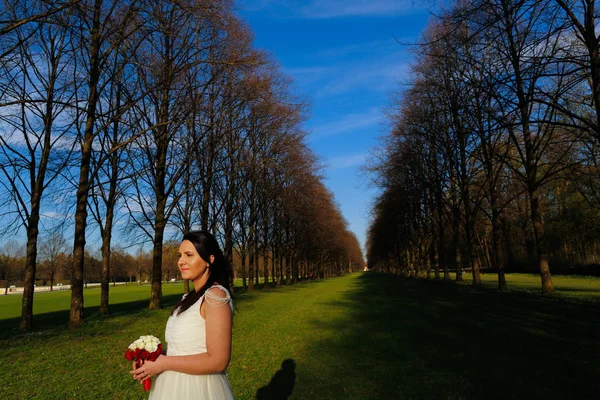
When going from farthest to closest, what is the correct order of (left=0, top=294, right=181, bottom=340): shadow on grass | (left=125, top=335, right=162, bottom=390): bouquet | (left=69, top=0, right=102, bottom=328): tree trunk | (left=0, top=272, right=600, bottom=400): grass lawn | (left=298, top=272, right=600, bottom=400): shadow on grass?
(left=0, top=294, right=181, bottom=340): shadow on grass
(left=69, top=0, right=102, bottom=328): tree trunk
(left=0, top=272, right=600, bottom=400): grass lawn
(left=298, top=272, right=600, bottom=400): shadow on grass
(left=125, top=335, right=162, bottom=390): bouquet

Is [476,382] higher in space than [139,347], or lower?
lower

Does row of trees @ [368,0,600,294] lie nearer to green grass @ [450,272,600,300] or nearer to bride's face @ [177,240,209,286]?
green grass @ [450,272,600,300]

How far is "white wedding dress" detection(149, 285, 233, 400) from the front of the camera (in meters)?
2.65

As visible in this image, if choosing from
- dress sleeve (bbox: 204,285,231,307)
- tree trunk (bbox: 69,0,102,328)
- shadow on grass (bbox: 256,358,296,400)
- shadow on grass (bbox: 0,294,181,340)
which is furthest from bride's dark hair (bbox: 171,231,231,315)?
shadow on grass (bbox: 0,294,181,340)

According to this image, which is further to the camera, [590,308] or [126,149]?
[126,149]

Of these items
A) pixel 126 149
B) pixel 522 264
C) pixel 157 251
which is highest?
pixel 126 149

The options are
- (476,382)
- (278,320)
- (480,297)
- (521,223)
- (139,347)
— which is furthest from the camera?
(521,223)

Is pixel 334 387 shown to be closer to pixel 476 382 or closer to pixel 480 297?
pixel 476 382

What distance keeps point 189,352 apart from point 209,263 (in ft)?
2.03

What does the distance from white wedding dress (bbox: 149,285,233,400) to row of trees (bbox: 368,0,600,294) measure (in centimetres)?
882

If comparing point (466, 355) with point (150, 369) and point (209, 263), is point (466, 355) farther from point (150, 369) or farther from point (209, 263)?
point (150, 369)

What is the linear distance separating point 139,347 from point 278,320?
13.7 meters

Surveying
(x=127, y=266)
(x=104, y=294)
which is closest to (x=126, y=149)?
(x=104, y=294)

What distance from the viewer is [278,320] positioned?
15.9 m
